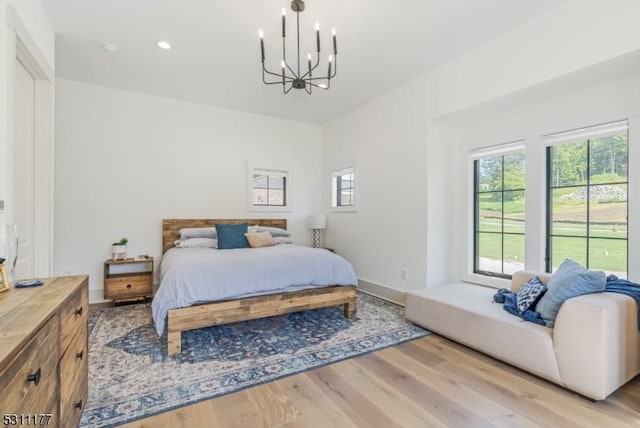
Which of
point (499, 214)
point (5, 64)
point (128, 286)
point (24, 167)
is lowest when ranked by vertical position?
point (128, 286)

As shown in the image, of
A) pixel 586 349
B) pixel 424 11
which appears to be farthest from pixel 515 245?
pixel 424 11

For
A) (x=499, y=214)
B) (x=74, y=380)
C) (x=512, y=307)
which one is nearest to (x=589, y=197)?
(x=499, y=214)

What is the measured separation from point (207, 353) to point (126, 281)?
1886mm

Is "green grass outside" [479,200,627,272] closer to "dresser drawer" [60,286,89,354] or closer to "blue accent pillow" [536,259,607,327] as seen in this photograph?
"blue accent pillow" [536,259,607,327]

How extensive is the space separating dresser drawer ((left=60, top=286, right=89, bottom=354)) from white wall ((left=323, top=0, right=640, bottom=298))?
10.4 ft

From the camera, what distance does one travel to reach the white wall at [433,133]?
2258 mm

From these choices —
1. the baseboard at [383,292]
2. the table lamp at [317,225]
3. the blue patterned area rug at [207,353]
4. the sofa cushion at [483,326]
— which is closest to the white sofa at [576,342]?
the sofa cushion at [483,326]

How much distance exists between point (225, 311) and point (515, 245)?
10.0 feet

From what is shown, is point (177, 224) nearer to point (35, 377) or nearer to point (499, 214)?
point (35, 377)

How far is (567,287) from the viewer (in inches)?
81.5

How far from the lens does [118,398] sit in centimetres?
184

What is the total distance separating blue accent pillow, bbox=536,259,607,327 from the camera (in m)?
2.03

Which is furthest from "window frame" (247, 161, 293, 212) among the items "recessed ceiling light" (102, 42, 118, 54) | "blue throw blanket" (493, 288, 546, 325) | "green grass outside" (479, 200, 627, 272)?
"blue throw blanket" (493, 288, 546, 325)

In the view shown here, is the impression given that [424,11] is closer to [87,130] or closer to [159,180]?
[159,180]
